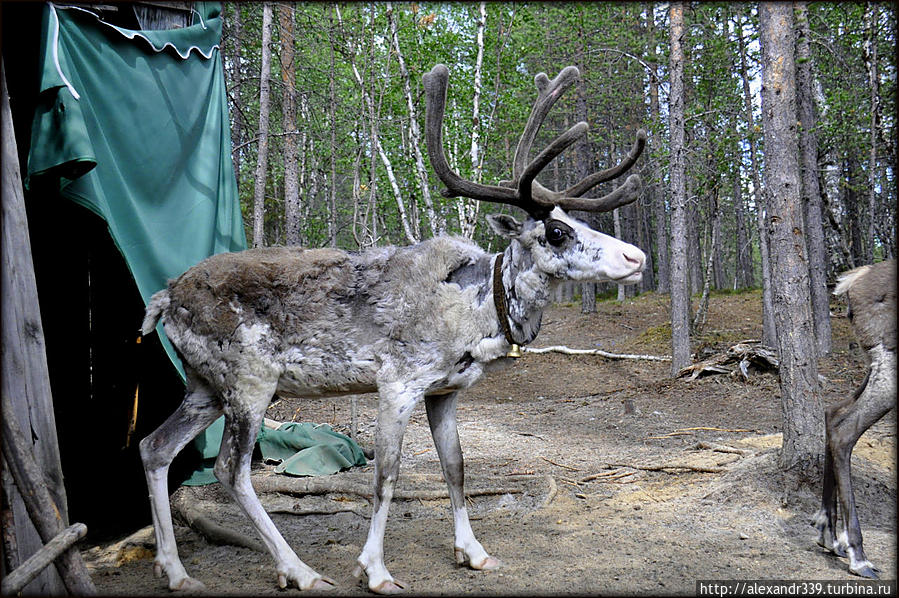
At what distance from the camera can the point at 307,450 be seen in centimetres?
652

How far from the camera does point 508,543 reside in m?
4.49

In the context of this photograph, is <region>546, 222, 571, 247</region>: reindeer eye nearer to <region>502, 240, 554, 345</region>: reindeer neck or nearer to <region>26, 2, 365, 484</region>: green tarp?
<region>502, 240, 554, 345</region>: reindeer neck

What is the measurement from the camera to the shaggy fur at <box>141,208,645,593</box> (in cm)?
393

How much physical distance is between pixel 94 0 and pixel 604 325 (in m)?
15.5

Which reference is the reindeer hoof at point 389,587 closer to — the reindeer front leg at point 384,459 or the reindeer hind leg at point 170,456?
the reindeer front leg at point 384,459

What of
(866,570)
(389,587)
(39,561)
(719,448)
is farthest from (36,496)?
(719,448)

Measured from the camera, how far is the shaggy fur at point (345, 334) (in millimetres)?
3932

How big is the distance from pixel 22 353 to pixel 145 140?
7.47 ft

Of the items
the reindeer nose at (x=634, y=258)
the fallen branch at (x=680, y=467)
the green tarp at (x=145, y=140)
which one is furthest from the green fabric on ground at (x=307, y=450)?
the reindeer nose at (x=634, y=258)

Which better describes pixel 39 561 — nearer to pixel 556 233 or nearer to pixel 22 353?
pixel 22 353

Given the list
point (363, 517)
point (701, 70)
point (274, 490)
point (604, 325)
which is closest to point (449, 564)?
point (363, 517)

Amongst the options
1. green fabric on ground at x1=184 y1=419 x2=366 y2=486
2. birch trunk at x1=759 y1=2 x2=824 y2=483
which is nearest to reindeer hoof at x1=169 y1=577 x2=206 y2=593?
green fabric on ground at x1=184 y1=419 x2=366 y2=486

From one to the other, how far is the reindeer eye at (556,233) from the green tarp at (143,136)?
2909mm

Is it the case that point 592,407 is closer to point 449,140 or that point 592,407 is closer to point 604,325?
point 449,140
